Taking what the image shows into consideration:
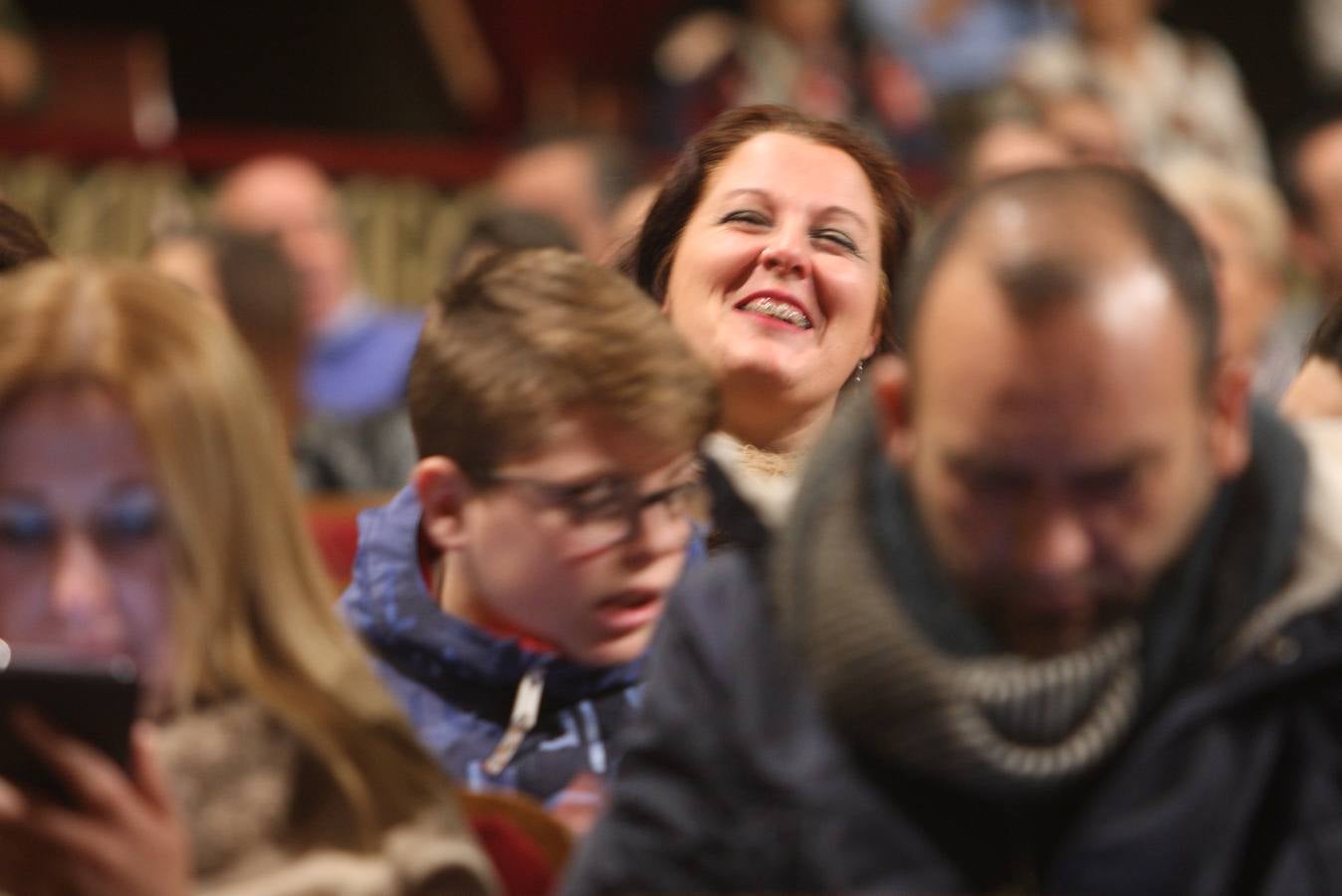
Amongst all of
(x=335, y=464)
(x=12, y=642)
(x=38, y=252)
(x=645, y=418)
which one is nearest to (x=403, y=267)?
(x=335, y=464)

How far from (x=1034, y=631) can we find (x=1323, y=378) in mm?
785

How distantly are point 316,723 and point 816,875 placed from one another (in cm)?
34

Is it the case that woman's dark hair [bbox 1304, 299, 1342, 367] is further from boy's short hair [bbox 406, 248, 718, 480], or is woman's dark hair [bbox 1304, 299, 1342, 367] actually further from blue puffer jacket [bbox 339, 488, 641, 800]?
blue puffer jacket [bbox 339, 488, 641, 800]

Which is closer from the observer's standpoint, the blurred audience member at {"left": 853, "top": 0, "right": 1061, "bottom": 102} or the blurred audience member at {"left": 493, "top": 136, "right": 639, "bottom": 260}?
the blurred audience member at {"left": 493, "top": 136, "right": 639, "bottom": 260}

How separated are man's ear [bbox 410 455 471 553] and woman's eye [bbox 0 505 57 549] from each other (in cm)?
52

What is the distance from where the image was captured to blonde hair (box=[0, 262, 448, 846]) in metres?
1.24

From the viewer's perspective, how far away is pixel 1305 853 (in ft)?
3.87

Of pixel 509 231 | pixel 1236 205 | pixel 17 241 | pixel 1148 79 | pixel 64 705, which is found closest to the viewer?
pixel 64 705

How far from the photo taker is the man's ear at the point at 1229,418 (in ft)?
4.05

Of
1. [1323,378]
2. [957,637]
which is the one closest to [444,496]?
[957,637]

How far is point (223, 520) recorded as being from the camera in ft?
4.13

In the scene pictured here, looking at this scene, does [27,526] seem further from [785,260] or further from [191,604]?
[785,260]

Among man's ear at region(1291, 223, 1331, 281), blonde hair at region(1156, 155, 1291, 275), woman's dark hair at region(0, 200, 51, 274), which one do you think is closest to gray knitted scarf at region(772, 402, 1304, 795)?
woman's dark hair at region(0, 200, 51, 274)

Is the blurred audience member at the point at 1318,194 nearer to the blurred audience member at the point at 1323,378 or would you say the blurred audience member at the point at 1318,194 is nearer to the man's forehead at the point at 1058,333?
the blurred audience member at the point at 1323,378
